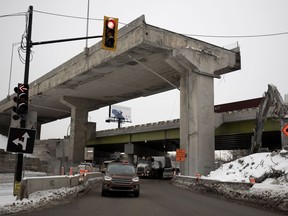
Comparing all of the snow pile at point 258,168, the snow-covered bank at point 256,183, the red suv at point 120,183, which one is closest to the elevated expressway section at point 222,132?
the snow pile at point 258,168

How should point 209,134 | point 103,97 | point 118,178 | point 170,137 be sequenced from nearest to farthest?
point 118,178, point 209,134, point 170,137, point 103,97

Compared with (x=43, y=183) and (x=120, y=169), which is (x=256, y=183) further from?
(x=43, y=183)

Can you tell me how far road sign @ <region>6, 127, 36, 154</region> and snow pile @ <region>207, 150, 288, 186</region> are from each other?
11.5 m

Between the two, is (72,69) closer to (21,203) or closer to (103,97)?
(103,97)

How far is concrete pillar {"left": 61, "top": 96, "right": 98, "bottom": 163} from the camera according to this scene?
194 feet

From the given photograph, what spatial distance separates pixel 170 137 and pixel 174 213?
42.6 metres

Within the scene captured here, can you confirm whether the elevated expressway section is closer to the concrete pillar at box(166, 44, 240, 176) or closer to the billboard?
the concrete pillar at box(166, 44, 240, 176)

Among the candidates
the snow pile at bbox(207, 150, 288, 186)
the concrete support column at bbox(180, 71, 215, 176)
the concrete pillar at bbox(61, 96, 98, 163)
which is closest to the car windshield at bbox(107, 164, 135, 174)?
the snow pile at bbox(207, 150, 288, 186)

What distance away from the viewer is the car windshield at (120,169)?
18.8 m

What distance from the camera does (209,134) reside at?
3484 centimetres

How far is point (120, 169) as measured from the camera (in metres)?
19.0

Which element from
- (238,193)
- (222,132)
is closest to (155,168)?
(222,132)

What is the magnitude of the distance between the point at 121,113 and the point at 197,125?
3187 inches

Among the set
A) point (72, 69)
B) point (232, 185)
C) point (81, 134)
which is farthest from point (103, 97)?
point (232, 185)
